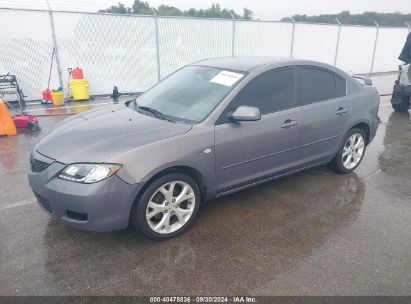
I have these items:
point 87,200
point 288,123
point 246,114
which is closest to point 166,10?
point 288,123

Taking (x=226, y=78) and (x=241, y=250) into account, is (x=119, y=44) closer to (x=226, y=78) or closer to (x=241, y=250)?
(x=226, y=78)

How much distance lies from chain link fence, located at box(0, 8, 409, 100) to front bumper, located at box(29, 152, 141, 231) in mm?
8574

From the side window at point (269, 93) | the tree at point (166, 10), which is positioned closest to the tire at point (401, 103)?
the side window at point (269, 93)

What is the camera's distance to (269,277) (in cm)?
274

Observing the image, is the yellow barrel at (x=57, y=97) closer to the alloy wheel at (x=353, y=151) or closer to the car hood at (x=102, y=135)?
the car hood at (x=102, y=135)

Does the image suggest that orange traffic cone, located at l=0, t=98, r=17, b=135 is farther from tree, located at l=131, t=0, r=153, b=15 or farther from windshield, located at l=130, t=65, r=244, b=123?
tree, located at l=131, t=0, r=153, b=15

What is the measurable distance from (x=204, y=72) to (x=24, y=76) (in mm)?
8233

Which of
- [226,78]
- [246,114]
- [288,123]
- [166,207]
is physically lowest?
[166,207]

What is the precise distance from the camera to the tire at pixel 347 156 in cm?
469

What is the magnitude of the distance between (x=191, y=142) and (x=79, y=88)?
27.3 ft

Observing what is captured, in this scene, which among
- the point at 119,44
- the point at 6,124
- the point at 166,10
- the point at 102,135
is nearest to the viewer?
the point at 102,135

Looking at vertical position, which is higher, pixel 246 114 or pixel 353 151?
pixel 246 114

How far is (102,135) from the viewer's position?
3.12 meters

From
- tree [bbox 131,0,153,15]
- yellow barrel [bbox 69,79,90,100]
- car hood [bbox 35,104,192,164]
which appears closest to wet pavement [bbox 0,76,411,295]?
car hood [bbox 35,104,192,164]
